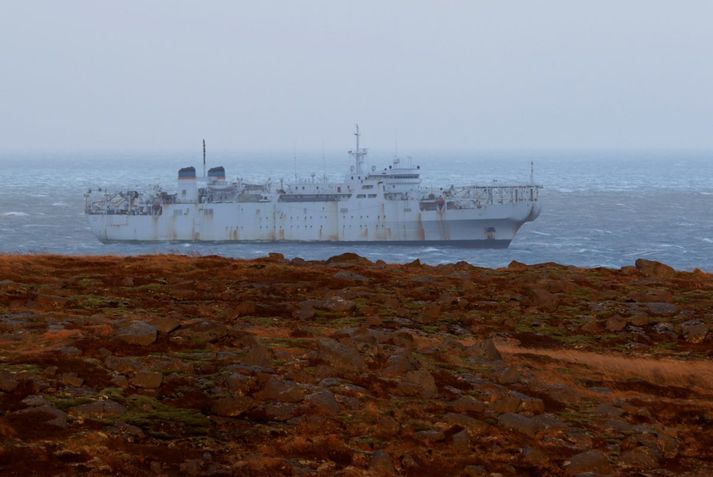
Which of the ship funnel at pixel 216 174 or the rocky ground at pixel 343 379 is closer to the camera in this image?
the rocky ground at pixel 343 379

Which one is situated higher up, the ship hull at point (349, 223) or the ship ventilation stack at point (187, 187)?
the ship ventilation stack at point (187, 187)

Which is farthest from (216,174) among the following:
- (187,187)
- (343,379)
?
(343,379)

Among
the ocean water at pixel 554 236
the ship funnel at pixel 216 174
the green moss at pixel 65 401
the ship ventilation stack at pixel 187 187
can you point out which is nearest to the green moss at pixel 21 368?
the green moss at pixel 65 401

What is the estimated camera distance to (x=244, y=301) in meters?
13.8

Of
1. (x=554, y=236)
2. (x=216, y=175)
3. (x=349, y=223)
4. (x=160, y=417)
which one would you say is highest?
(x=216, y=175)

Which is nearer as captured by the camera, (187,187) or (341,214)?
(341,214)

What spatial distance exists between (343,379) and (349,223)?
5329 centimetres

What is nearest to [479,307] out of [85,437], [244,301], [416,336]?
[416,336]

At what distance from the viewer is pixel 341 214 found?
62969mm

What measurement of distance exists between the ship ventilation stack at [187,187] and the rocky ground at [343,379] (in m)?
50.1

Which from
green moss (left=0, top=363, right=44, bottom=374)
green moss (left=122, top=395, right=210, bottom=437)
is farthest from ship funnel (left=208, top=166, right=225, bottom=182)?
green moss (left=122, top=395, right=210, bottom=437)

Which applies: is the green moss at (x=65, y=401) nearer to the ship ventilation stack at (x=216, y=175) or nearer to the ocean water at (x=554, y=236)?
the ocean water at (x=554, y=236)

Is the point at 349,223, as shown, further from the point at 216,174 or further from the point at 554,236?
the point at 554,236

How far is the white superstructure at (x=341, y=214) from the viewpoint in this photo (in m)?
62.1
